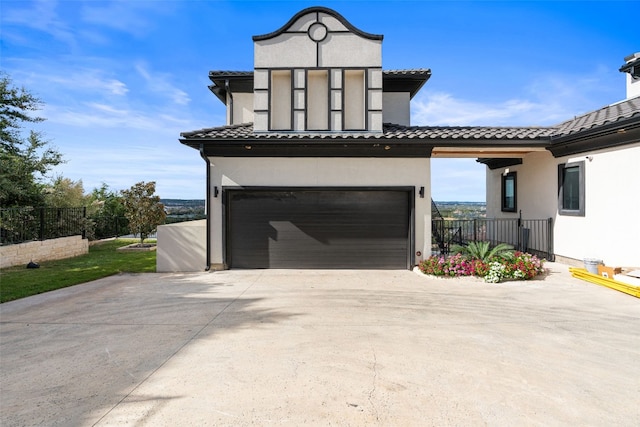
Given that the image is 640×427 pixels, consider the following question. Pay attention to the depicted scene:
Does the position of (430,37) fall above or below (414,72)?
above

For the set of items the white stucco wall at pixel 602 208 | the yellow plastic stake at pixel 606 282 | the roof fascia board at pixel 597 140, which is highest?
the roof fascia board at pixel 597 140

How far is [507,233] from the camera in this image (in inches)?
505

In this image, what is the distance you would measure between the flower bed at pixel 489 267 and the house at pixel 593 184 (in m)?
1.78

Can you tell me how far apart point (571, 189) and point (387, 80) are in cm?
700

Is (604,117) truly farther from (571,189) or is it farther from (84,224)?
(84,224)

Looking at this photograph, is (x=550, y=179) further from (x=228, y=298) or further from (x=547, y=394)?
(x=228, y=298)

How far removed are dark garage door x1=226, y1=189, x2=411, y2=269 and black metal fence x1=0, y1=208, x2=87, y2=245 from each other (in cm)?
826

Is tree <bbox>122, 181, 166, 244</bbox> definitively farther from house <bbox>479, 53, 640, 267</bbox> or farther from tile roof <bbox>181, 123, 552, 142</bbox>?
house <bbox>479, 53, 640, 267</bbox>

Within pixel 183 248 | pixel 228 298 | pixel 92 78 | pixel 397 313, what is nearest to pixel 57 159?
pixel 92 78

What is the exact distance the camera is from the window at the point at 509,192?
41.8 feet

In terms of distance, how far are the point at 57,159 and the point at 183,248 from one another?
28.9ft

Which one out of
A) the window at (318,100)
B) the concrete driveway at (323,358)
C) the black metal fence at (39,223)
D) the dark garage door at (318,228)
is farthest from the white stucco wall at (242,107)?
the black metal fence at (39,223)

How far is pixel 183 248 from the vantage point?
9.82 meters

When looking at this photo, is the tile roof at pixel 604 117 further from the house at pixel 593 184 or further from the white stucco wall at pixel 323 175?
the white stucco wall at pixel 323 175
